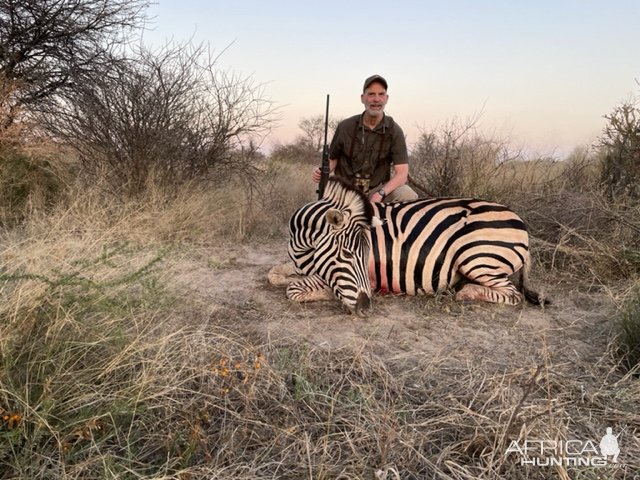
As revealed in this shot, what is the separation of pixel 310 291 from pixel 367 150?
1.92m

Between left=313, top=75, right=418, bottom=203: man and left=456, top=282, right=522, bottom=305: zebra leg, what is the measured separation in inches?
50.0

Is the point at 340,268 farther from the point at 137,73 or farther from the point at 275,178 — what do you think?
Answer: the point at 275,178

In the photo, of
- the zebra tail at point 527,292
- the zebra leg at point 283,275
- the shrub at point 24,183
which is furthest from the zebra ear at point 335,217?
the shrub at point 24,183

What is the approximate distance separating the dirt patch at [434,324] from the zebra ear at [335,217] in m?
0.67

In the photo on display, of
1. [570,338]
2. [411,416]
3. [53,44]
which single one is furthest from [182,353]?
[53,44]

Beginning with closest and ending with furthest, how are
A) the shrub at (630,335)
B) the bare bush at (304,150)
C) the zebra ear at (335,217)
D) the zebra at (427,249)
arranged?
1. the shrub at (630,335)
2. the zebra ear at (335,217)
3. the zebra at (427,249)
4. the bare bush at (304,150)

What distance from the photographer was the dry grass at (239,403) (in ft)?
4.51

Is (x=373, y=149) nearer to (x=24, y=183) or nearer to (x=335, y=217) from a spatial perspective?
(x=335, y=217)

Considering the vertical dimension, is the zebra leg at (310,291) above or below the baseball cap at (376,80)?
below

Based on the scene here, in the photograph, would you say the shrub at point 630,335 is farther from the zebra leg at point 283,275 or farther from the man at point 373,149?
the zebra leg at point 283,275

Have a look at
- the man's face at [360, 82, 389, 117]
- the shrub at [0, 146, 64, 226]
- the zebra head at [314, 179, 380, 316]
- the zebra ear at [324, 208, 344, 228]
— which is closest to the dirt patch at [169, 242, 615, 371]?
the zebra head at [314, 179, 380, 316]

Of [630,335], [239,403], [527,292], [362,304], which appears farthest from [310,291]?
[630,335]

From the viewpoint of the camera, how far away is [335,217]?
9.64ft

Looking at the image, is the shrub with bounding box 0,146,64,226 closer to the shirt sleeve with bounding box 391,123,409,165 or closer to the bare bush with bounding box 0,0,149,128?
the bare bush with bounding box 0,0,149,128
